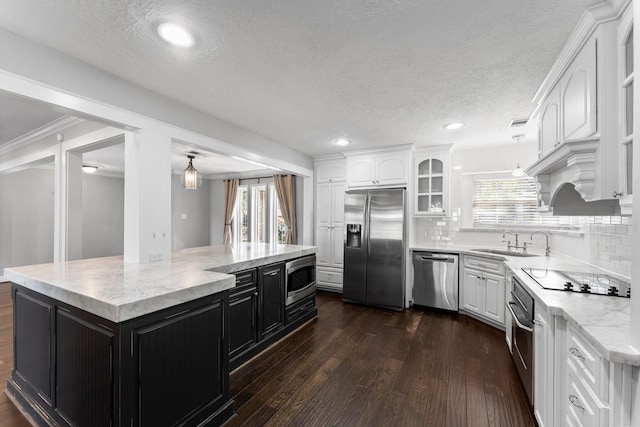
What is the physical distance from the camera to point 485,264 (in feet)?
11.4

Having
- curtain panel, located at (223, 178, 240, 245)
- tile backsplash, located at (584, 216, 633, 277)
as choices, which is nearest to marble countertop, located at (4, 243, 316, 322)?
tile backsplash, located at (584, 216, 633, 277)

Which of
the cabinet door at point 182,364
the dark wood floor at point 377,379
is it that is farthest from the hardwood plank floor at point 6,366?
the cabinet door at point 182,364

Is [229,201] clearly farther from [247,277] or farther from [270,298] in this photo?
[247,277]

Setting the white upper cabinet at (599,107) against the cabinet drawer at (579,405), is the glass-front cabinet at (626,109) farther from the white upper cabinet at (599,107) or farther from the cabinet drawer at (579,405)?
the cabinet drawer at (579,405)

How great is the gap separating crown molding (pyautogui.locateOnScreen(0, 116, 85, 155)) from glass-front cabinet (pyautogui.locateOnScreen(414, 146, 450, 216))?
4267 millimetres

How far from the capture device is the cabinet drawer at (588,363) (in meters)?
1.05

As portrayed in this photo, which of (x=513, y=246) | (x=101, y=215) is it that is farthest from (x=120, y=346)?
(x=101, y=215)

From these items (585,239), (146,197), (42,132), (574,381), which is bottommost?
(574,381)

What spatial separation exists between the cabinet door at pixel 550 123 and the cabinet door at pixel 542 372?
3.84ft

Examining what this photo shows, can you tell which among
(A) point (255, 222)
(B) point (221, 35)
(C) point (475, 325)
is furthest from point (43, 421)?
(A) point (255, 222)

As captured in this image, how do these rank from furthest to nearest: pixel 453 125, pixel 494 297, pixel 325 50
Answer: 1. pixel 494 297
2. pixel 453 125
3. pixel 325 50

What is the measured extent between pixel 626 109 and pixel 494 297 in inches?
102

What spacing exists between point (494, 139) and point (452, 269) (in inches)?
73.0

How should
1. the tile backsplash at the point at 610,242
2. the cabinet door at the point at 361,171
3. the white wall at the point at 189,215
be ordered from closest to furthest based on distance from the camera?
the tile backsplash at the point at 610,242, the cabinet door at the point at 361,171, the white wall at the point at 189,215
